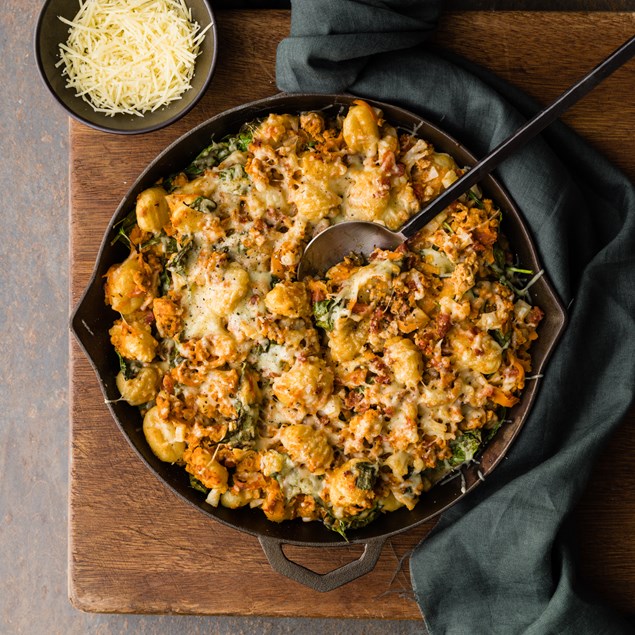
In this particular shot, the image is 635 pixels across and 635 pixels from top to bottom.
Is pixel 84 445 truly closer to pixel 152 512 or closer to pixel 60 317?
pixel 152 512

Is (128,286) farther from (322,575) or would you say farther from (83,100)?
(322,575)

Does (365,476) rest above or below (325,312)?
below

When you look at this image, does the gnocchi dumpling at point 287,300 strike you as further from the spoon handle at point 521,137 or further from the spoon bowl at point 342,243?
the spoon handle at point 521,137

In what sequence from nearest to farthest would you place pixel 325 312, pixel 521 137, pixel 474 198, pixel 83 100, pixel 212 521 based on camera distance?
pixel 521 137
pixel 325 312
pixel 474 198
pixel 83 100
pixel 212 521

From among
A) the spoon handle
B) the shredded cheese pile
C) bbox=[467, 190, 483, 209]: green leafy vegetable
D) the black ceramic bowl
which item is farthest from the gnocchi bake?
the shredded cheese pile

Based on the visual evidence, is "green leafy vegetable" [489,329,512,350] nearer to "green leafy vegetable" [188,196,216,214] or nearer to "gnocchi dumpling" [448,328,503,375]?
"gnocchi dumpling" [448,328,503,375]

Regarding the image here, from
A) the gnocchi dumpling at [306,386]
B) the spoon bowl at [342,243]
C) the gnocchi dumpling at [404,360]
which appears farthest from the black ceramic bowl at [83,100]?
the gnocchi dumpling at [404,360]

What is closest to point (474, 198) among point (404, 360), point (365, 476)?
point (404, 360)
